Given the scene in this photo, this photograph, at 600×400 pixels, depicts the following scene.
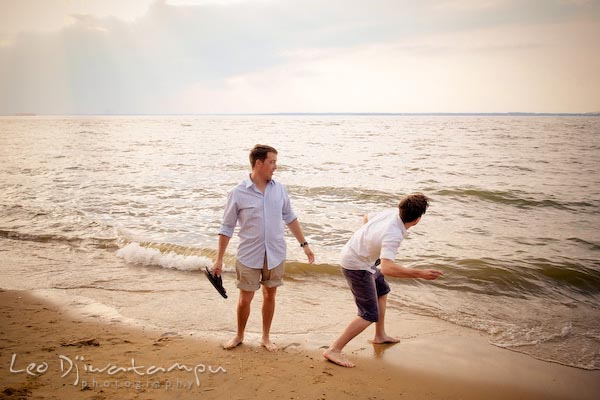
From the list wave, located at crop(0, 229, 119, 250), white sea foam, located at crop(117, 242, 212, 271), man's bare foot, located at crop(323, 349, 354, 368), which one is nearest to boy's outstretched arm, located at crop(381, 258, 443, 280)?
man's bare foot, located at crop(323, 349, 354, 368)

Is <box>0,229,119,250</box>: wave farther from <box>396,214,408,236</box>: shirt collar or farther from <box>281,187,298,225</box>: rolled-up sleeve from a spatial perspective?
<box>396,214,408,236</box>: shirt collar

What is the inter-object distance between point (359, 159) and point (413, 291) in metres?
20.3

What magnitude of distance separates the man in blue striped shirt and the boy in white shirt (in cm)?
79

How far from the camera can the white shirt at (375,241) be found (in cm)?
368

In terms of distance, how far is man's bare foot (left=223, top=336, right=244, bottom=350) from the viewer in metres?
4.52

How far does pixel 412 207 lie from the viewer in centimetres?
372

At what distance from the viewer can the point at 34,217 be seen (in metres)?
11.4

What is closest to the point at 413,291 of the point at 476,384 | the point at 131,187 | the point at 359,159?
the point at 476,384

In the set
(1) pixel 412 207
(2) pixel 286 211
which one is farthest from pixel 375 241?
(2) pixel 286 211

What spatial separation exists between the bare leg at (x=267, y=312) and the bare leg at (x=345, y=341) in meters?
A: 0.68

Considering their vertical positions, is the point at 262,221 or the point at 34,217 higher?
the point at 262,221

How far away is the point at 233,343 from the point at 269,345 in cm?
43

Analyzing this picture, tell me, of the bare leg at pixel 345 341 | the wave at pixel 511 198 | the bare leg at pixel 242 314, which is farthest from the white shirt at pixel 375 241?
the wave at pixel 511 198

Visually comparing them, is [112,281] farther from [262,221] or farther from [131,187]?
[131,187]
